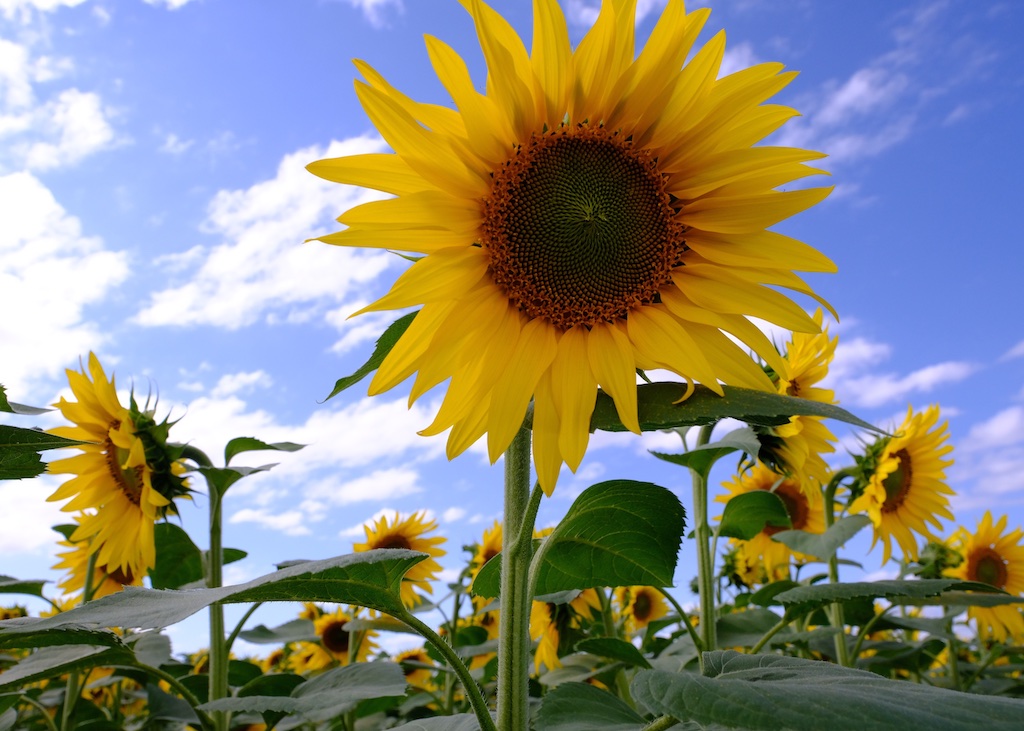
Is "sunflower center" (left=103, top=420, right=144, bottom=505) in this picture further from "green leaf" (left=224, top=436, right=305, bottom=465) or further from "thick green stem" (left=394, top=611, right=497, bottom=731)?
"thick green stem" (left=394, top=611, right=497, bottom=731)

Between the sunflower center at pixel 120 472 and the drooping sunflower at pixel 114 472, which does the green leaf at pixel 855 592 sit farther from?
the sunflower center at pixel 120 472

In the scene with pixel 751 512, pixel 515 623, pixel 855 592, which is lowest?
pixel 515 623

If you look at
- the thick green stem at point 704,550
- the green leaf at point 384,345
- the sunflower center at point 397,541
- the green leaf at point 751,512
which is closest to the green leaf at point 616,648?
the thick green stem at point 704,550

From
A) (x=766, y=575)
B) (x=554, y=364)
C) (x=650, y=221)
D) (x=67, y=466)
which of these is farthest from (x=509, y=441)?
(x=766, y=575)

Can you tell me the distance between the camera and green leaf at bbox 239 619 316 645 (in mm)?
3898

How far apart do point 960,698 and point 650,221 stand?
39.8 inches

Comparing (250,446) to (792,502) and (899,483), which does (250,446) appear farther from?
(792,502)

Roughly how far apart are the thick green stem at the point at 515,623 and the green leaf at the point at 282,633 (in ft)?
8.68

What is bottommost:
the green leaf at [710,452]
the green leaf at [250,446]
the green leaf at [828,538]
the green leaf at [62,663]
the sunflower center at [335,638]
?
the green leaf at [62,663]

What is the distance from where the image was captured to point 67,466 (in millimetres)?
3029

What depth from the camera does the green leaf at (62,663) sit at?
1.64 metres

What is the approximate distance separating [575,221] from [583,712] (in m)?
0.95

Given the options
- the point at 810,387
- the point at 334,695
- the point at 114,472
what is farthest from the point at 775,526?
the point at 114,472

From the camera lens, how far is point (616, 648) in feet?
7.60
